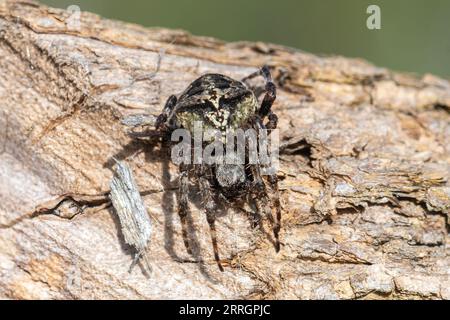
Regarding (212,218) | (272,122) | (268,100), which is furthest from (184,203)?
(268,100)

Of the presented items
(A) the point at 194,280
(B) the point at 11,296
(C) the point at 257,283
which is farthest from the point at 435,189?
(B) the point at 11,296

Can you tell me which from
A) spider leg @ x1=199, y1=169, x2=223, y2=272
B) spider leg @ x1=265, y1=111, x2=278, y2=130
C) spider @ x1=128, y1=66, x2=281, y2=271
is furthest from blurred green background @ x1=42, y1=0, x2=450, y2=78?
spider leg @ x1=199, y1=169, x2=223, y2=272

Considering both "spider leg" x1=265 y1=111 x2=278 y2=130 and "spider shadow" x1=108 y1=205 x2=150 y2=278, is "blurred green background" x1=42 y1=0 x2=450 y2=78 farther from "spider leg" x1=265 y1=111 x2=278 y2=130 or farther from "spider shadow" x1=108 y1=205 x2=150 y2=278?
"spider shadow" x1=108 y1=205 x2=150 y2=278

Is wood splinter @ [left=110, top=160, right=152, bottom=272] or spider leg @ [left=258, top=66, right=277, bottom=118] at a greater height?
spider leg @ [left=258, top=66, right=277, bottom=118]

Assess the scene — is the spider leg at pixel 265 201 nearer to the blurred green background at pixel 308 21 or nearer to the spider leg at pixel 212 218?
the spider leg at pixel 212 218

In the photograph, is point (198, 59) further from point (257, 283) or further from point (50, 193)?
point (257, 283)
